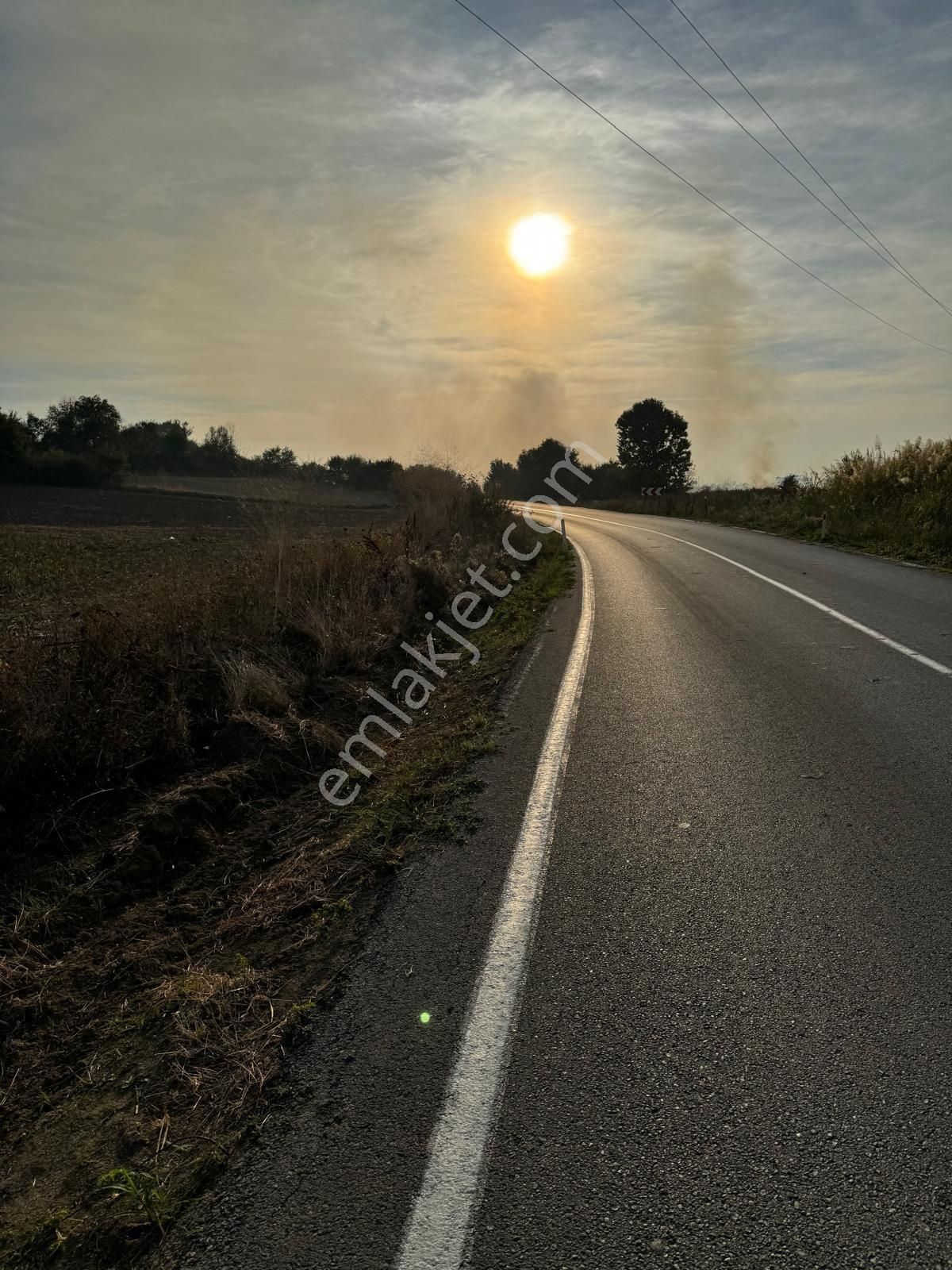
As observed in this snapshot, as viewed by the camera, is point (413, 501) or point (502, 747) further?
point (413, 501)

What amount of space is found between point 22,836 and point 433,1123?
129 inches

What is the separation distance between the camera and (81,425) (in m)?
62.4

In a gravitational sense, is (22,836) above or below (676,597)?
below

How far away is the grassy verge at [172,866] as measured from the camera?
8.13 feet

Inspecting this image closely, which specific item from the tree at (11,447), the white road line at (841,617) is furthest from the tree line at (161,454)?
the white road line at (841,617)

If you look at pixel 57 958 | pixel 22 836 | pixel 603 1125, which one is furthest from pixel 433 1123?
pixel 22 836

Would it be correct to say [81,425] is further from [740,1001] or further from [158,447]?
[740,1001]

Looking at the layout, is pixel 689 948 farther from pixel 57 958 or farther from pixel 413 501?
pixel 413 501

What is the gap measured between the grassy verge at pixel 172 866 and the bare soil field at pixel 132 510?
9865mm

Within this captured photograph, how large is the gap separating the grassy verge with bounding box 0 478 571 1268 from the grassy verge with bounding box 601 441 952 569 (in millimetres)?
12428

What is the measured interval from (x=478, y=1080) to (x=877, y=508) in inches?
869

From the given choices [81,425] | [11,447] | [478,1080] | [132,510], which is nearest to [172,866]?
[478,1080]

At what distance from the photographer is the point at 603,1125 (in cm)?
233

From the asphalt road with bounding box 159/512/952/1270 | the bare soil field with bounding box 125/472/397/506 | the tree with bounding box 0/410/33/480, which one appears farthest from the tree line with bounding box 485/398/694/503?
the asphalt road with bounding box 159/512/952/1270
